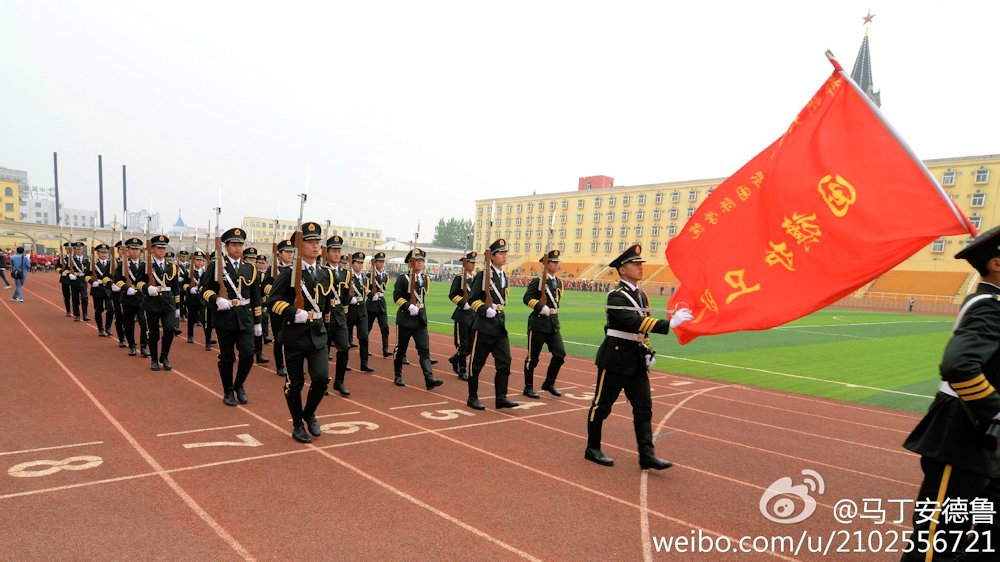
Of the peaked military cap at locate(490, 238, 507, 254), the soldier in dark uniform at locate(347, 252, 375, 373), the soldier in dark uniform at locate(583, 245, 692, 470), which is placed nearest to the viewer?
the soldier in dark uniform at locate(583, 245, 692, 470)

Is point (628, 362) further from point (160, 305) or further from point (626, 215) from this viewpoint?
point (626, 215)

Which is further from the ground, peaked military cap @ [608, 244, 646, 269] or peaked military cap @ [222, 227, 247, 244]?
peaked military cap @ [222, 227, 247, 244]

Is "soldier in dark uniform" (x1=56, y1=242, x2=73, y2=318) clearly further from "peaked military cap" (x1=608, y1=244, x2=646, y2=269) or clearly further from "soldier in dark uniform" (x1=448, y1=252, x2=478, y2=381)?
"peaked military cap" (x1=608, y1=244, x2=646, y2=269)

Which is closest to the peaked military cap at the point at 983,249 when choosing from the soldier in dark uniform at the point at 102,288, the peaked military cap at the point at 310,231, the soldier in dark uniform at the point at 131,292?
the peaked military cap at the point at 310,231

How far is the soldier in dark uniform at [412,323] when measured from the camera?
8641mm

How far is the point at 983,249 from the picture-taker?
289 cm

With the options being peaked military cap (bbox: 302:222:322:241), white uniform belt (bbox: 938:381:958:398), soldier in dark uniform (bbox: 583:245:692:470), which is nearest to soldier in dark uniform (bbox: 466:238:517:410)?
soldier in dark uniform (bbox: 583:245:692:470)

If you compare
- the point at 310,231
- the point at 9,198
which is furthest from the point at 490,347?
the point at 9,198

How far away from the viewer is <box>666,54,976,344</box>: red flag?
3.02 m

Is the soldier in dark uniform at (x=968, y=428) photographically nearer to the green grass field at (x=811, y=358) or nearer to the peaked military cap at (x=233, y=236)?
the green grass field at (x=811, y=358)

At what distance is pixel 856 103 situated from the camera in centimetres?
337

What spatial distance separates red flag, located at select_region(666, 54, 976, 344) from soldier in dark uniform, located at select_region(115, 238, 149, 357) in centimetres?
1008

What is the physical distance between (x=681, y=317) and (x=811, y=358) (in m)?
12.8

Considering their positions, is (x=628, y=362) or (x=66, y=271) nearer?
(x=628, y=362)
